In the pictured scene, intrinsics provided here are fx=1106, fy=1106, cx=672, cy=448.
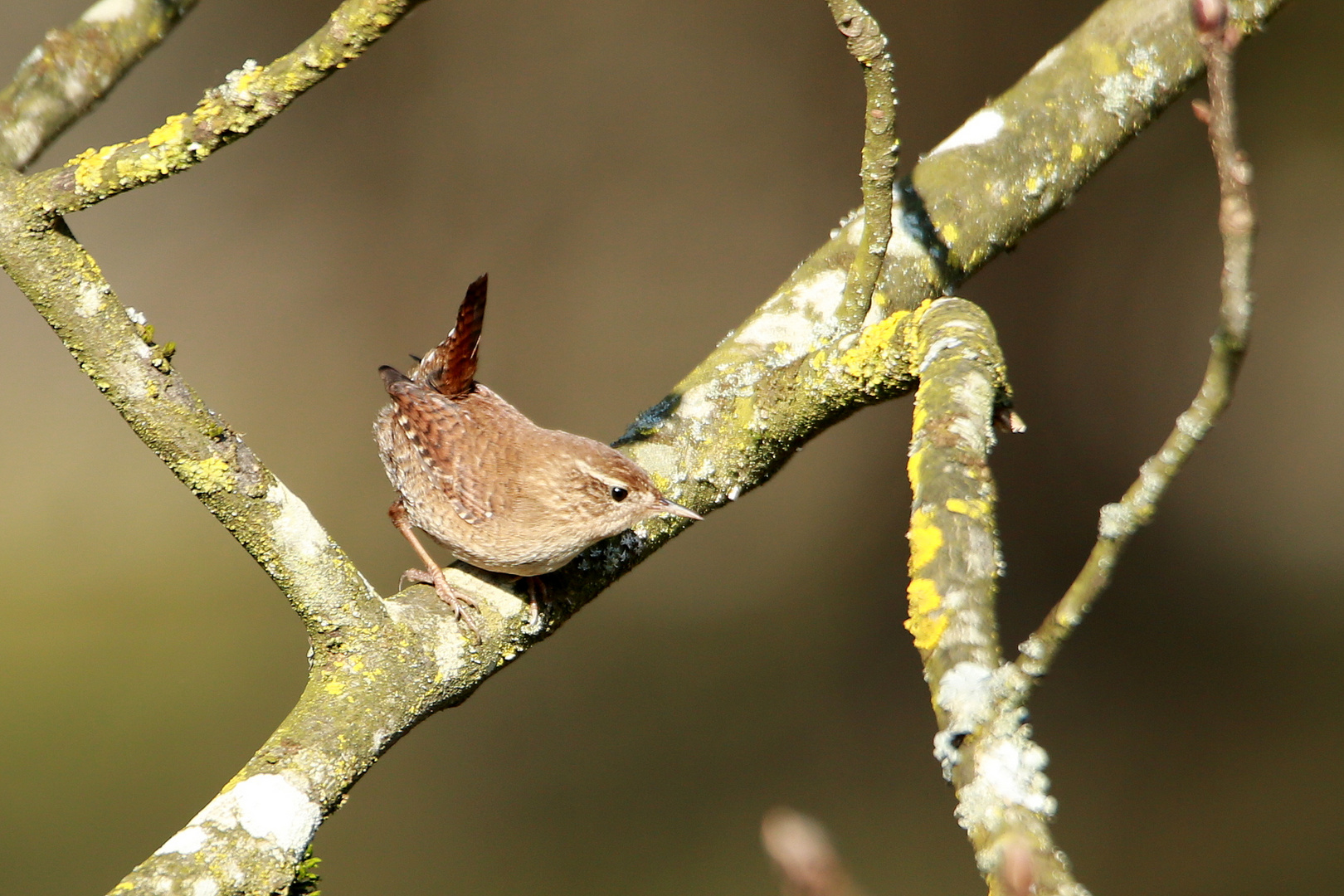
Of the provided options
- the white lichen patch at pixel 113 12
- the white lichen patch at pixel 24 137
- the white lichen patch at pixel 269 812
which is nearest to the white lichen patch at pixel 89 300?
the white lichen patch at pixel 24 137

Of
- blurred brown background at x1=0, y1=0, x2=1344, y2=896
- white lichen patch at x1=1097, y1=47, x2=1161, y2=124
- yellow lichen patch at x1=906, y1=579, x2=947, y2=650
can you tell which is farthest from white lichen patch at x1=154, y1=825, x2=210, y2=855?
blurred brown background at x1=0, y1=0, x2=1344, y2=896

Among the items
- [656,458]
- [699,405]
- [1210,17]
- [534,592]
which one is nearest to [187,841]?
[534,592]

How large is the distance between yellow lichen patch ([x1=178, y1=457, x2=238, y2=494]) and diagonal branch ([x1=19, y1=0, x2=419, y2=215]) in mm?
413

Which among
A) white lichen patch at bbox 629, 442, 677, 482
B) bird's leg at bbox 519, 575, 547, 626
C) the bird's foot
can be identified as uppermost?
the bird's foot

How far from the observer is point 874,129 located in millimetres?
1760

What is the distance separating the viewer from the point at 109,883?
471cm

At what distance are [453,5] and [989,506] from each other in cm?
654

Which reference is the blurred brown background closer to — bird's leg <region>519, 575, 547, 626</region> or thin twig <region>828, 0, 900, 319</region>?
bird's leg <region>519, 575, 547, 626</region>

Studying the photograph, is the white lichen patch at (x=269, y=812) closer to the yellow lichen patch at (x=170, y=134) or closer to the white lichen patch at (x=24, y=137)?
the yellow lichen patch at (x=170, y=134)

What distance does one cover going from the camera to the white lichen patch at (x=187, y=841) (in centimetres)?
152

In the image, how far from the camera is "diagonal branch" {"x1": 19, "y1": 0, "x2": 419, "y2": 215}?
165 cm

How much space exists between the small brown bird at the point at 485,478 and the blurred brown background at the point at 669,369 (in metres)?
A: 3.19

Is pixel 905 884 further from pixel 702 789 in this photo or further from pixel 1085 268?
pixel 1085 268

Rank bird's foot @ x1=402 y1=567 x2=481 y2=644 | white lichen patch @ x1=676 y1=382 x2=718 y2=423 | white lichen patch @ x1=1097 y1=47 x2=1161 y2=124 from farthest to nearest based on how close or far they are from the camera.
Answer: white lichen patch @ x1=1097 y1=47 x2=1161 y2=124, white lichen patch @ x1=676 y1=382 x2=718 y2=423, bird's foot @ x1=402 y1=567 x2=481 y2=644
